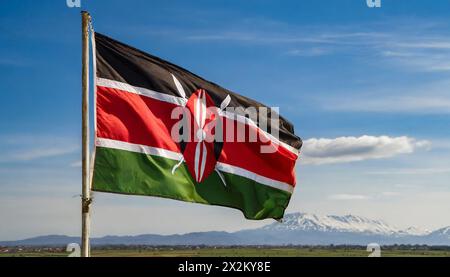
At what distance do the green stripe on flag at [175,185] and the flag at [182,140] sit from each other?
4 cm

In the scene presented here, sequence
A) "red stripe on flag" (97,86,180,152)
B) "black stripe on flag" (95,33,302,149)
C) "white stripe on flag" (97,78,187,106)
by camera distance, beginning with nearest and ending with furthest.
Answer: "red stripe on flag" (97,86,180,152) → "white stripe on flag" (97,78,187,106) → "black stripe on flag" (95,33,302,149)

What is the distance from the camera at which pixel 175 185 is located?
1000 inches

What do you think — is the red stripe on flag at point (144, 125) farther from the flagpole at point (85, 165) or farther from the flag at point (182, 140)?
the flagpole at point (85, 165)

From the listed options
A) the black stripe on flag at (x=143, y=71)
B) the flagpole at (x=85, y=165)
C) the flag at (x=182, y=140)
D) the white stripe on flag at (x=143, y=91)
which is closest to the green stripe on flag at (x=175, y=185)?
the flag at (x=182, y=140)

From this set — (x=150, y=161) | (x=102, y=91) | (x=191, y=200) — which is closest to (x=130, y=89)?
(x=102, y=91)

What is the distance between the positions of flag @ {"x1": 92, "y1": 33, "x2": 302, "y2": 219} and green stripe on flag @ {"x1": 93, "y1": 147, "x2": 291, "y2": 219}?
0.04 meters

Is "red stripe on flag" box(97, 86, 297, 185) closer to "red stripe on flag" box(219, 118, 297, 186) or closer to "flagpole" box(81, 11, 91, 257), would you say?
"red stripe on flag" box(219, 118, 297, 186)

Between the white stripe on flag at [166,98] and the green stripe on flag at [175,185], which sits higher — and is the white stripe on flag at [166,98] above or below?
above

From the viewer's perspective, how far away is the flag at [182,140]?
80.4ft

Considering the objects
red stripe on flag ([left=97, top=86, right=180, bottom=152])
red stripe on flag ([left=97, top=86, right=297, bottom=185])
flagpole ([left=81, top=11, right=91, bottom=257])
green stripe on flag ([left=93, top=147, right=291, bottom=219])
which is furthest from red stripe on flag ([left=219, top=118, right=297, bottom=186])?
flagpole ([left=81, top=11, right=91, bottom=257])

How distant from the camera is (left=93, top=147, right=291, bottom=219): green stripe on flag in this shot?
78.6 ft

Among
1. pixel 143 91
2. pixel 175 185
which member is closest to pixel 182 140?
pixel 175 185
